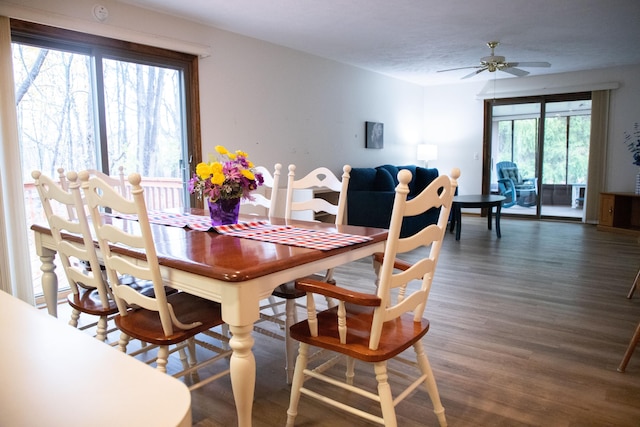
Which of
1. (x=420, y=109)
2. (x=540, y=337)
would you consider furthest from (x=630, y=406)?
(x=420, y=109)

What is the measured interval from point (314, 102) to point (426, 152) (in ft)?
10.2

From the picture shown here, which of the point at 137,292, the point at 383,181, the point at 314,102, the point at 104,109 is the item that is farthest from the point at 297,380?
the point at 383,181

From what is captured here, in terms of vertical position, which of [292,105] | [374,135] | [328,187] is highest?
[292,105]

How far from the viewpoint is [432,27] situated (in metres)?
4.54

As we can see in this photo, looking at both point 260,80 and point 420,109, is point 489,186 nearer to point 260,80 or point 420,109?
point 420,109

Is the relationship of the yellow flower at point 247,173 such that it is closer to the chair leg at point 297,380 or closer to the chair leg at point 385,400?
the chair leg at point 297,380

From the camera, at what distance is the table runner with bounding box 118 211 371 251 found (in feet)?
6.25

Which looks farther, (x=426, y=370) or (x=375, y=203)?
(x=375, y=203)

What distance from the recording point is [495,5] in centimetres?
389

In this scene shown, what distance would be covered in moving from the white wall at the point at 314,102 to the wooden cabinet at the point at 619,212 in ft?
1.61

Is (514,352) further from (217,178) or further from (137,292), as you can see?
(137,292)

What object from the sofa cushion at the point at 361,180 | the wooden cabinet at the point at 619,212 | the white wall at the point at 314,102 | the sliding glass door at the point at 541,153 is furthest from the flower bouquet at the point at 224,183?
the sliding glass door at the point at 541,153

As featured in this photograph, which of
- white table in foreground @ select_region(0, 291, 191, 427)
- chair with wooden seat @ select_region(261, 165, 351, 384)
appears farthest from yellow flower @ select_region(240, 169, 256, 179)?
white table in foreground @ select_region(0, 291, 191, 427)

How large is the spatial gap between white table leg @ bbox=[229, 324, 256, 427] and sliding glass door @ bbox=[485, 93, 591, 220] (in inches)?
287
